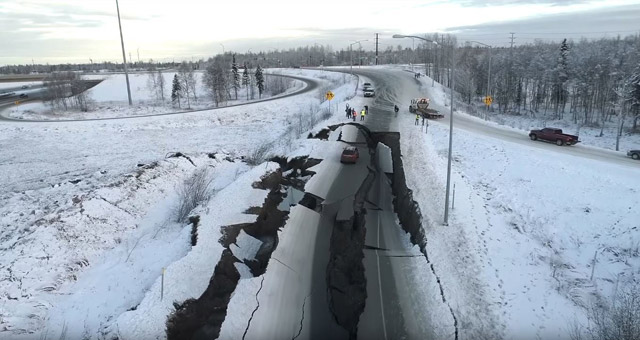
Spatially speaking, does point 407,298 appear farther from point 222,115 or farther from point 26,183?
point 222,115

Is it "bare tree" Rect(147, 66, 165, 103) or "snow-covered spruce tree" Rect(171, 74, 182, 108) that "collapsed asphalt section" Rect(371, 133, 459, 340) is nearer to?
"snow-covered spruce tree" Rect(171, 74, 182, 108)

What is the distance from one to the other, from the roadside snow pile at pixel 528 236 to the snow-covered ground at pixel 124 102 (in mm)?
52590

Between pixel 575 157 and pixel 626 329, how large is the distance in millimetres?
21220

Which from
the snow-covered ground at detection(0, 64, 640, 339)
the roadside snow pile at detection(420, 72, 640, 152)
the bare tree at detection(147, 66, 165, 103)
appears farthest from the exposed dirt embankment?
the bare tree at detection(147, 66, 165, 103)

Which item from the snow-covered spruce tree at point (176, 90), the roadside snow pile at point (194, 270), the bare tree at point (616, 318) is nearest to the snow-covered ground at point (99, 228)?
the roadside snow pile at point (194, 270)

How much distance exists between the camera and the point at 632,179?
23.5m

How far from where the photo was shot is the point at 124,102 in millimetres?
81938

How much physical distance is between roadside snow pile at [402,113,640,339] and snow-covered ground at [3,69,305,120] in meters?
52.6

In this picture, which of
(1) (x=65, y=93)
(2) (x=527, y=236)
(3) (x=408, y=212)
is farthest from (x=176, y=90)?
(2) (x=527, y=236)

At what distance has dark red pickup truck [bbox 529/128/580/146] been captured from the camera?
3278 centimetres

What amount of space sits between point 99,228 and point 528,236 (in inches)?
845

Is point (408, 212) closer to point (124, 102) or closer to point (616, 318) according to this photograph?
point (616, 318)

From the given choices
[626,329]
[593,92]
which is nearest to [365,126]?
[626,329]

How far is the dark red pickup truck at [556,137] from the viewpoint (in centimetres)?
3278
